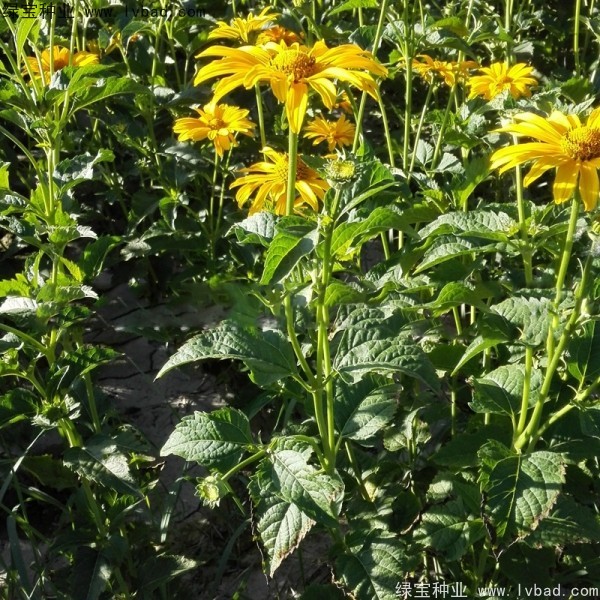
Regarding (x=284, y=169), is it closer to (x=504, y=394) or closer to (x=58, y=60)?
(x=504, y=394)

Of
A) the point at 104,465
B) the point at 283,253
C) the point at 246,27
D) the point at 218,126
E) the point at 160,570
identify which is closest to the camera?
the point at 283,253

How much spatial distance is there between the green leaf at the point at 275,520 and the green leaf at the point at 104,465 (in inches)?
12.8

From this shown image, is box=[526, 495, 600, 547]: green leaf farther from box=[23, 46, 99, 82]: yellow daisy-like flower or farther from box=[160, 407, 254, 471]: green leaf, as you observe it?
box=[23, 46, 99, 82]: yellow daisy-like flower

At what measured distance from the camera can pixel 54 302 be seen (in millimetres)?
1540

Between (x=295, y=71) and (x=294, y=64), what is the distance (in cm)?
2

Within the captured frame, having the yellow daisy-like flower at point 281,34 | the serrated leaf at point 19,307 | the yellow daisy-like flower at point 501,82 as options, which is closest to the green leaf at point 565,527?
the serrated leaf at point 19,307

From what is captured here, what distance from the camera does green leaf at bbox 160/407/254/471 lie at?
134 cm

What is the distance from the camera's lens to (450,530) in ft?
4.85

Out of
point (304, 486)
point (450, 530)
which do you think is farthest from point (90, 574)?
point (450, 530)

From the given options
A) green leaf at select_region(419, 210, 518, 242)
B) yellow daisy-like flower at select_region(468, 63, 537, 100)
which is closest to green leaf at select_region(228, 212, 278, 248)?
green leaf at select_region(419, 210, 518, 242)

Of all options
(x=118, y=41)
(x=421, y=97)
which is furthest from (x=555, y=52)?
(x=118, y=41)

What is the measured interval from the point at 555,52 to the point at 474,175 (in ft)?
5.78

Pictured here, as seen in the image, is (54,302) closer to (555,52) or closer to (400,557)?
(400,557)

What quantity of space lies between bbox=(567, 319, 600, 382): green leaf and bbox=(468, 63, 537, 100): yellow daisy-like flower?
3.31 feet
